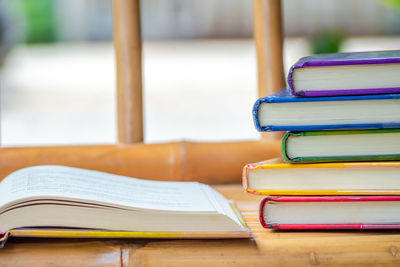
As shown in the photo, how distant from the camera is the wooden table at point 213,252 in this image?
377 millimetres

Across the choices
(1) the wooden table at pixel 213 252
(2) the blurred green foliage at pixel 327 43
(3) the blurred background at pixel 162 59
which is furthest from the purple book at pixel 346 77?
(2) the blurred green foliage at pixel 327 43

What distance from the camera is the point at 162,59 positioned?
634 cm

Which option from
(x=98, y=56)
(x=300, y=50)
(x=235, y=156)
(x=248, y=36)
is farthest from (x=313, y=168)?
(x=248, y=36)

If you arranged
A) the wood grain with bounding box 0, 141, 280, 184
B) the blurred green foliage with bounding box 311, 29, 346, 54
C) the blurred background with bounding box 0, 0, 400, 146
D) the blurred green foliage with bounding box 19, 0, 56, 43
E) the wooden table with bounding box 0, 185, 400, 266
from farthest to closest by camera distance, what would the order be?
the blurred green foliage with bounding box 19, 0, 56, 43, the blurred green foliage with bounding box 311, 29, 346, 54, the blurred background with bounding box 0, 0, 400, 146, the wood grain with bounding box 0, 141, 280, 184, the wooden table with bounding box 0, 185, 400, 266

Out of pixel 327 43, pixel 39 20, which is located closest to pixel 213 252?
pixel 327 43

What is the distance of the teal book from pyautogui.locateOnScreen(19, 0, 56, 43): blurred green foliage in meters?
7.02

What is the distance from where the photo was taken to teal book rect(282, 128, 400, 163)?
41cm

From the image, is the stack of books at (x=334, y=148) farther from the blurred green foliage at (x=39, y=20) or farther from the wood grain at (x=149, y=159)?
the blurred green foliage at (x=39, y=20)

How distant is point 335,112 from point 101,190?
18cm

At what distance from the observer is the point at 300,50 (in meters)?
5.98

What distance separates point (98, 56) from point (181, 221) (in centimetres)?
655

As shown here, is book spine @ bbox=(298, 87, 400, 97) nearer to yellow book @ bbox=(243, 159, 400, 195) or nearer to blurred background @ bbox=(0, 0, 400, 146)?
yellow book @ bbox=(243, 159, 400, 195)

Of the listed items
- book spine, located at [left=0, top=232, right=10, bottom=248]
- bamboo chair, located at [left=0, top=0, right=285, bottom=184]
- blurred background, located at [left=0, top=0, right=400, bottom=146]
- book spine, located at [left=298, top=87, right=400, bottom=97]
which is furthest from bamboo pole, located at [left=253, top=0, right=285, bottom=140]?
blurred background, located at [left=0, top=0, right=400, bottom=146]

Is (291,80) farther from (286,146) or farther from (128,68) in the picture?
(128,68)
